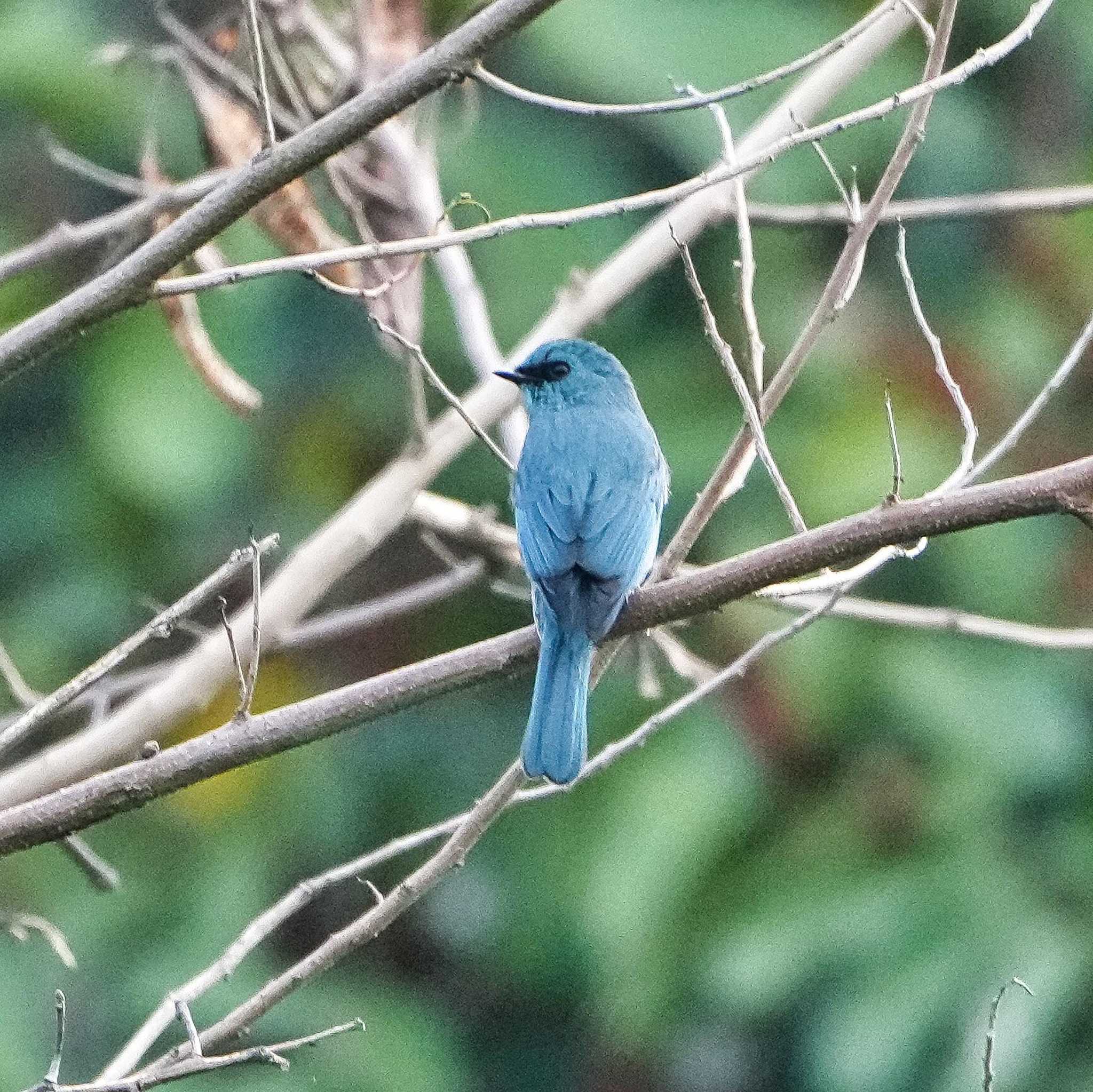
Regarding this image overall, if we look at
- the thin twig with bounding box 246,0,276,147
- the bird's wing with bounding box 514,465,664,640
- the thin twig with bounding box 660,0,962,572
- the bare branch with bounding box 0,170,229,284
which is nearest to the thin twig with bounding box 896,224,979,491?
the thin twig with bounding box 660,0,962,572

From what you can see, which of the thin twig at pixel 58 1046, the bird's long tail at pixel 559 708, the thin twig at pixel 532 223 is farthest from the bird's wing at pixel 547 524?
the thin twig at pixel 58 1046

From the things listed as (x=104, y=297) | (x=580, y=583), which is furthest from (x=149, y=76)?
(x=104, y=297)

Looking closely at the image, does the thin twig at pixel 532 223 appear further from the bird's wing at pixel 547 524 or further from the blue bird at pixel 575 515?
the bird's wing at pixel 547 524

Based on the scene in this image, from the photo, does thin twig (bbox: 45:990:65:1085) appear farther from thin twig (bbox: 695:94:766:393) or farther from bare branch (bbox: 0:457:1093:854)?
thin twig (bbox: 695:94:766:393)

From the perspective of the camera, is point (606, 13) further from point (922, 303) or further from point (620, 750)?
point (620, 750)

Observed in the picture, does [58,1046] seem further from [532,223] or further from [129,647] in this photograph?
[532,223]

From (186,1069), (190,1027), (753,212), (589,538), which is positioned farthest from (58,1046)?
(753,212)

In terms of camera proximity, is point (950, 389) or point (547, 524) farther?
point (547, 524)
